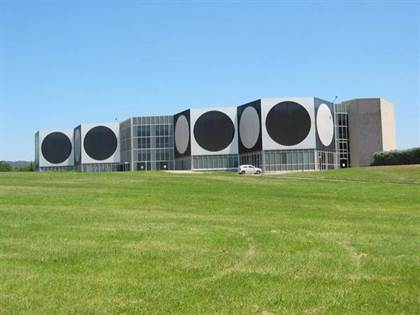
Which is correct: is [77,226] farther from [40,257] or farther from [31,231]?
A: [40,257]

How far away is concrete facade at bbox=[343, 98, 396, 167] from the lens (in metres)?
95.4

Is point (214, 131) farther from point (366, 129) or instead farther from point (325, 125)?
point (366, 129)

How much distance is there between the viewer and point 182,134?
102 meters

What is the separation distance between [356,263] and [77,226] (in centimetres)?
645

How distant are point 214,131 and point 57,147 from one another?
1844 inches

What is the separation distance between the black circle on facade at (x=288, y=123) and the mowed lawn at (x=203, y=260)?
70.1m

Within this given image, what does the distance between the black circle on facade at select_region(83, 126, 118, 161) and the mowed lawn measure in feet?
332

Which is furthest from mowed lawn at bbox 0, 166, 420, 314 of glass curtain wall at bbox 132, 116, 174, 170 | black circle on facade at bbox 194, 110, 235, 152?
glass curtain wall at bbox 132, 116, 174, 170

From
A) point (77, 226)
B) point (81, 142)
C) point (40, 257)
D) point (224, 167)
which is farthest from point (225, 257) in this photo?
point (81, 142)

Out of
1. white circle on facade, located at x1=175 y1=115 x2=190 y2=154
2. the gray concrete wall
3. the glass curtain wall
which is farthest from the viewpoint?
the glass curtain wall

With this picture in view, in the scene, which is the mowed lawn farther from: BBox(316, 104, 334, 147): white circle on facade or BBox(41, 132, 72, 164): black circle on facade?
BBox(41, 132, 72, 164): black circle on facade

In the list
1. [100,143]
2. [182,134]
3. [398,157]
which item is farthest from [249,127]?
[100,143]

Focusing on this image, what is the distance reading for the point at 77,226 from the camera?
13.6 metres

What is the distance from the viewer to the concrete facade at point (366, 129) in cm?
9544
